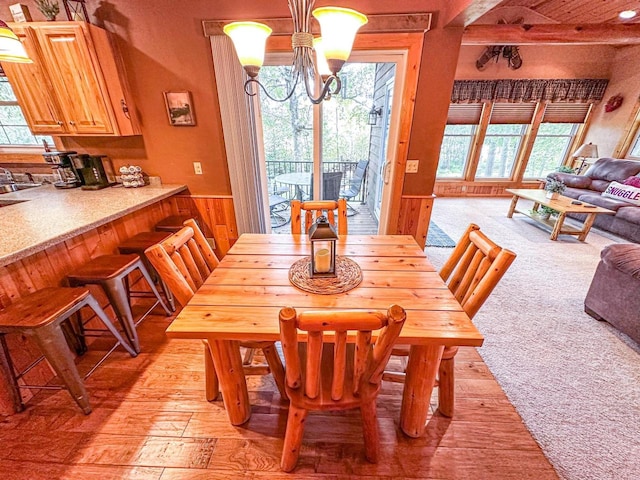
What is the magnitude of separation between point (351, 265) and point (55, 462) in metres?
1.79

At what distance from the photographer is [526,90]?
5395mm

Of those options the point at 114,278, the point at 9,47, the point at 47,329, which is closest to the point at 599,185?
the point at 114,278

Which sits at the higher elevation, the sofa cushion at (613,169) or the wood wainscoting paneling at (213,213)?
the sofa cushion at (613,169)

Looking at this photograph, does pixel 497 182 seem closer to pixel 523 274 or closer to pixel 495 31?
pixel 495 31

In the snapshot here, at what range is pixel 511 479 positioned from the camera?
1.24 m

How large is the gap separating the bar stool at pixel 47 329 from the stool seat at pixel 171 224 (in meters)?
1.06

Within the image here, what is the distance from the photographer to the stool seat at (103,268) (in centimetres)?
167

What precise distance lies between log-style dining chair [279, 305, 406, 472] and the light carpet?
1.05m

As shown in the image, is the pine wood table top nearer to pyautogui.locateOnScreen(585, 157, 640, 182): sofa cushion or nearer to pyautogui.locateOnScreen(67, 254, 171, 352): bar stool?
pyautogui.locateOnScreen(67, 254, 171, 352): bar stool

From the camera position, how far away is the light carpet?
4.49 feet

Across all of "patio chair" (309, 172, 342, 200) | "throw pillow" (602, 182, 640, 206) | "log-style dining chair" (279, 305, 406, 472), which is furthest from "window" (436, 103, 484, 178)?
"log-style dining chair" (279, 305, 406, 472)

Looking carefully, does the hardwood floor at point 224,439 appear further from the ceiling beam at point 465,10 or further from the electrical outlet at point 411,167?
the ceiling beam at point 465,10

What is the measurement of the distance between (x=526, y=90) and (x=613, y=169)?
2.18 meters

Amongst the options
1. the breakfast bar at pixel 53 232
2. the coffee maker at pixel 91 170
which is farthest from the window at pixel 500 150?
the coffee maker at pixel 91 170
